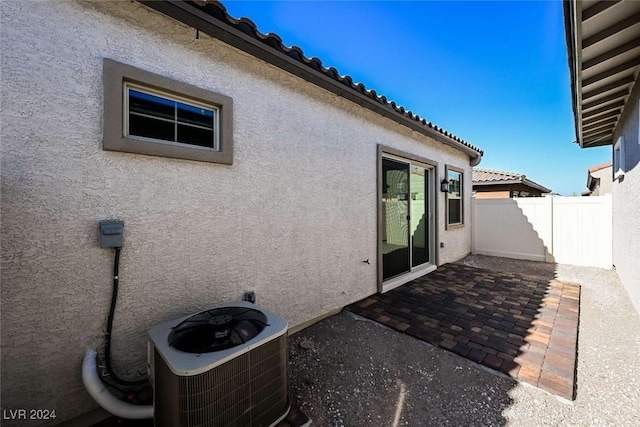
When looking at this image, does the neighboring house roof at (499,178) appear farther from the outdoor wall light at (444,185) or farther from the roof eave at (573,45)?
the roof eave at (573,45)

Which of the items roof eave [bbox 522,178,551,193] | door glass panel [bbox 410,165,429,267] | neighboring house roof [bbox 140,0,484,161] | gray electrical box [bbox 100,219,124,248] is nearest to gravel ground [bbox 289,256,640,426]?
gray electrical box [bbox 100,219,124,248]

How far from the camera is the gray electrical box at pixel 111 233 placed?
237cm

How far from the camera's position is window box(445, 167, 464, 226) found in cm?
872

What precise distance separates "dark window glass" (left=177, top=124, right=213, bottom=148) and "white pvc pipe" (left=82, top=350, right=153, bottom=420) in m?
2.46

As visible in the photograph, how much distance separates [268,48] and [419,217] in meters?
5.99

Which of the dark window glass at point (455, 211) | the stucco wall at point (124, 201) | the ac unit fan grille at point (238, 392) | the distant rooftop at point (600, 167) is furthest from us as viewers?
the distant rooftop at point (600, 167)

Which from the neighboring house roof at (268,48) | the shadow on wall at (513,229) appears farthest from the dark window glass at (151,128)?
the shadow on wall at (513,229)

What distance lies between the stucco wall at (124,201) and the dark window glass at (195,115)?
29 centimetres

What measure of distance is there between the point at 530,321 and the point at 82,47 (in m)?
7.18

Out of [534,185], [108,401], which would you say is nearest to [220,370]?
[108,401]

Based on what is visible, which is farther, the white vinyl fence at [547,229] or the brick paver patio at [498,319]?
the white vinyl fence at [547,229]

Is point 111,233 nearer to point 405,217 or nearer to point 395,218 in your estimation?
point 395,218

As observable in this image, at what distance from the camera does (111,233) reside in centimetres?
239

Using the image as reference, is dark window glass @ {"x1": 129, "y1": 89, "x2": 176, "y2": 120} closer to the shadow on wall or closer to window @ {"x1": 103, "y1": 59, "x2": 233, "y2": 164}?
window @ {"x1": 103, "y1": 59, "x2": 233, "y2": 164}
